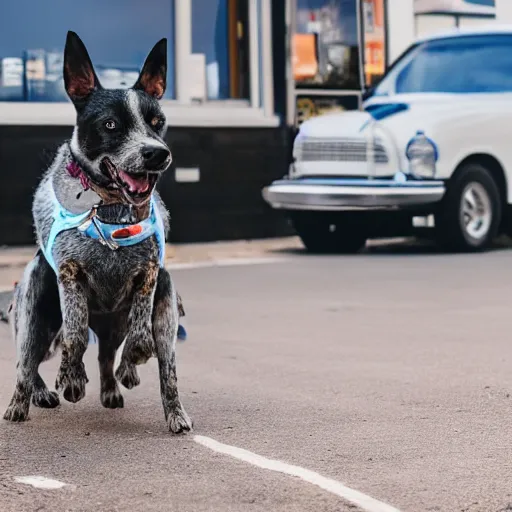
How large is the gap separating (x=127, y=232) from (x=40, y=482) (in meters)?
1.13

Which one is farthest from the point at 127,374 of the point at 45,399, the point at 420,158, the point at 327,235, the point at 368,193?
the point at 327,235

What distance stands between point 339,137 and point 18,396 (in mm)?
9412

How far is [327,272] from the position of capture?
13977 mm

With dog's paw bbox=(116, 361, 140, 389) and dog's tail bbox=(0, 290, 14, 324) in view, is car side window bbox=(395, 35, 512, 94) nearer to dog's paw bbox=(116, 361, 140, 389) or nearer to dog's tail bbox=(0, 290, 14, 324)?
dog's tail bbox=(0, 290, 14, 324)

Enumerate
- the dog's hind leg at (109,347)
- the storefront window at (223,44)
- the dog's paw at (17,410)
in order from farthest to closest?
the storefront window at (223,44)
the dog's hind leg at (109,347)
the dog's paw at (17,410)

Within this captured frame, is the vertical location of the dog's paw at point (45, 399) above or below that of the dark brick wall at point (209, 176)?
below

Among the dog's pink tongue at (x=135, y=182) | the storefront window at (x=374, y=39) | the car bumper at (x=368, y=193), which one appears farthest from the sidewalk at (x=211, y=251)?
the dog's pink tongue at (x=135, y=182)

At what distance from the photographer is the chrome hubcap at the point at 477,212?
1570 centimetres

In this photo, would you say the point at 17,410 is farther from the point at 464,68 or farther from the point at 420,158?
the point at 464,68

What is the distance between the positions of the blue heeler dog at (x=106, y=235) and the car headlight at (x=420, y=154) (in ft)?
30.0

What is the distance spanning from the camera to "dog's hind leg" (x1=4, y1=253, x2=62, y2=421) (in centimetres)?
→ 623

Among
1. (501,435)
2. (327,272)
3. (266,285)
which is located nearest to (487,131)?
(327,272)

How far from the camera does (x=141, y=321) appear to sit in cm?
601

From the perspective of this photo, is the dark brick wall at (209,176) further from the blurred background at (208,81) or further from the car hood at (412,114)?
the car hood at (412,114)
